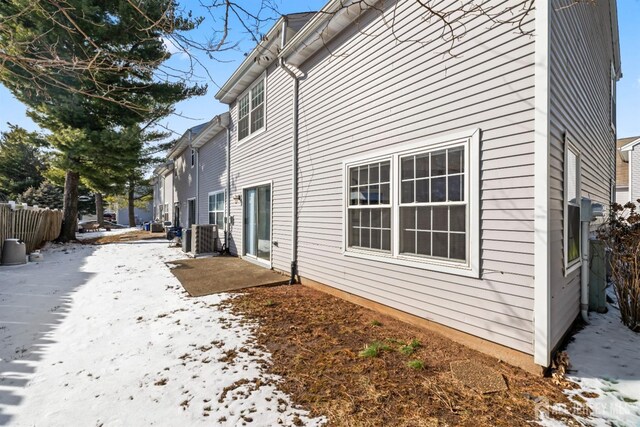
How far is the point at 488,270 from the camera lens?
10.6 feet

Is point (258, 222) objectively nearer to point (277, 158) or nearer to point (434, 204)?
point (277, 158)

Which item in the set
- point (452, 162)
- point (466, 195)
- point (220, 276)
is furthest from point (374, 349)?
point (220, 276)

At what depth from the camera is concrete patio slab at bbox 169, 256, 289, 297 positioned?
5969 mm

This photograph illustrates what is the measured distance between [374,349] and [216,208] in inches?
375

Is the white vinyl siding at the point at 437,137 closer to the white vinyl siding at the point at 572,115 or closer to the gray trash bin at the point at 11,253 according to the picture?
the white vinyl siding at the point at 572,115

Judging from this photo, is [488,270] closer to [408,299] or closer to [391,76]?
[408,299]

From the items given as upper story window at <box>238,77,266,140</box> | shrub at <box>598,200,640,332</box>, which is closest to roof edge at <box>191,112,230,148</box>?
upper story window at <box>238,77,266,140</box>

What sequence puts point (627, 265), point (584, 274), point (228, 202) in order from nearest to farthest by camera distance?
point (627, 265) < point (584, 274) < point (228, 202)

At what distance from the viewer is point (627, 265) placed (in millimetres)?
3916

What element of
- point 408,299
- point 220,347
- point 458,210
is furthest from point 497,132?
point 220,347

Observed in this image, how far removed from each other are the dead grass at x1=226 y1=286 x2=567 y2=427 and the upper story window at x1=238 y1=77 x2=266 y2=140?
5.75m

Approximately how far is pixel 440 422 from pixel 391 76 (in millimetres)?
4129

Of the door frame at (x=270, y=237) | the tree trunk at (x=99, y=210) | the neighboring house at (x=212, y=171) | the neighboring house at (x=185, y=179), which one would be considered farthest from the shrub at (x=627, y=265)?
the tree trunk at (x=99, y=210)

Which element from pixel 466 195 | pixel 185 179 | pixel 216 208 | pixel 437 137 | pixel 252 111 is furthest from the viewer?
pixel 185 179
